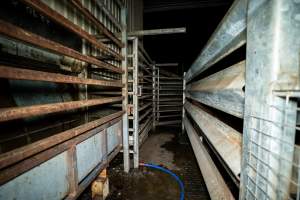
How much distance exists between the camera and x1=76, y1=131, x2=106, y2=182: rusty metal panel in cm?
107

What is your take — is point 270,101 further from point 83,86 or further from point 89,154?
point 83,86

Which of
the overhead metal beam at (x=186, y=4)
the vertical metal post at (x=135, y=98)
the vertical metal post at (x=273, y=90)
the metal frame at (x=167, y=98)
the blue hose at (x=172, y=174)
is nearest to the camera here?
the vertical metal post at (x=273, y=90)

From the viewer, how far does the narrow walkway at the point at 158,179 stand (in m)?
1.69

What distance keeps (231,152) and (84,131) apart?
1067mm

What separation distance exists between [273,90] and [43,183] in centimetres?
122

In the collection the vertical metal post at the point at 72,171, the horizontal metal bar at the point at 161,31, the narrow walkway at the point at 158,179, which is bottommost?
the narrow walkway at the point at 158,179

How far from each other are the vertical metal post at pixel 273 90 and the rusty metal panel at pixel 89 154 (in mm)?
1108

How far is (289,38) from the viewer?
21.5 inches

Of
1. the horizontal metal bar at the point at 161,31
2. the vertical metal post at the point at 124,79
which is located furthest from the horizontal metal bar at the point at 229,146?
the horizontal metal bar at the point at 161,31

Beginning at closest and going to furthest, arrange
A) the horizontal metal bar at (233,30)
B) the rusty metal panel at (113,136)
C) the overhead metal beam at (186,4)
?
the horizontal metal bar at (233,30)
the rusty metal panel at (113,136)
the overhead metal beam at (186,4)

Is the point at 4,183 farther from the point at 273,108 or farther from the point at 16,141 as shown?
the point at 273,108

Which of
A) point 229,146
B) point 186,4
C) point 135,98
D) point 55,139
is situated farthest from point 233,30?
point 186,4

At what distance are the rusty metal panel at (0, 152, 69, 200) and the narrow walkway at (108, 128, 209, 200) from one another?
955mm

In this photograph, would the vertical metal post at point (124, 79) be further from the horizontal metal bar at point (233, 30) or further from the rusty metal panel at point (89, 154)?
the horizontal metal bar at point (233, 30)
